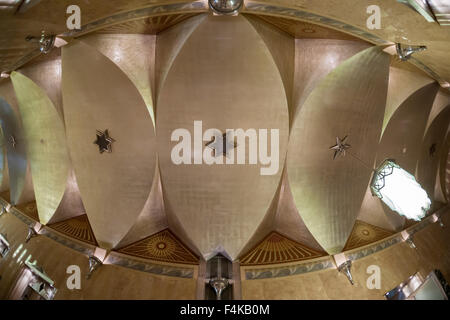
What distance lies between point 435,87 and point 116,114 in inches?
258

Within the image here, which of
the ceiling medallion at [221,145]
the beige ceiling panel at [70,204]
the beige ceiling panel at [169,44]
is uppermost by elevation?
the beige ceiling panel at [169,44]

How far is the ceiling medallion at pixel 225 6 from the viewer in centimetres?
437

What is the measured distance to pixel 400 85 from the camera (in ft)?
19.3

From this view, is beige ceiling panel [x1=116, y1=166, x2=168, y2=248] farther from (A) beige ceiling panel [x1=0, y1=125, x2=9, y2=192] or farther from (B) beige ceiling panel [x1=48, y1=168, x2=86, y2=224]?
(A) beige ceiling panel [x1=0, y1=125, x2=9, y2=192]

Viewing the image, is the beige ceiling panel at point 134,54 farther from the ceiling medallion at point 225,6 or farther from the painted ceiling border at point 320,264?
the painted ceiling border at point 320,264

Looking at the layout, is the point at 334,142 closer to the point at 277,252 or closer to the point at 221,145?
the point at 221,145

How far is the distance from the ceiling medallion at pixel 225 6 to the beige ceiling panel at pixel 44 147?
4130 millimetres

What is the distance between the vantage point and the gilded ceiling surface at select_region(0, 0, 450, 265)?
5.42m

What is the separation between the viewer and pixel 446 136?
748 cm

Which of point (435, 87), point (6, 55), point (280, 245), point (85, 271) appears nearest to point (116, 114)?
point (6, 55)

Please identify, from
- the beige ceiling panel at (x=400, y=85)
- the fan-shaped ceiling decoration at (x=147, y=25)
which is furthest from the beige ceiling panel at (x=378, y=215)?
the fan-shaped ceiling decoration at (x=147, y=25)

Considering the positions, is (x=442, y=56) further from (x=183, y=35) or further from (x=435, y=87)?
(x=183, y=35)
